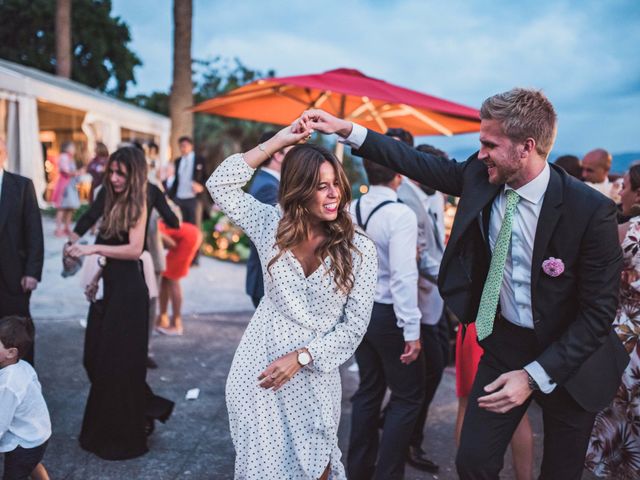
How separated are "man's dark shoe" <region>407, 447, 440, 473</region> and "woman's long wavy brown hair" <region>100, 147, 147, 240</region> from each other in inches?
101

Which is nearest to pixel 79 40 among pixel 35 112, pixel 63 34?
pixel 63 34

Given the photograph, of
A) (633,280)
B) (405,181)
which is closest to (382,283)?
(405,181)

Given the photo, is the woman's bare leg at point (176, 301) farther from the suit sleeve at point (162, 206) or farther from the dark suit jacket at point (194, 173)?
the dark suit jacket at point (194, 173)

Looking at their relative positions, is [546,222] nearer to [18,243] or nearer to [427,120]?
[18,243]

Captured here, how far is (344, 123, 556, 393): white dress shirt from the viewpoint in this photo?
7.49 feet

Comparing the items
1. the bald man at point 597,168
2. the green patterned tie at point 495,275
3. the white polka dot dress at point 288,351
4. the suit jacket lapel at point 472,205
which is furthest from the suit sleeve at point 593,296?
the bald man at point 597,168

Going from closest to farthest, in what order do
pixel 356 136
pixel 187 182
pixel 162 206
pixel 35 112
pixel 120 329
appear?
1. pixel 356 136
2. pixel 120 329
3. pixel 162 206
4. pixel 187 182
5. pixel 35 112

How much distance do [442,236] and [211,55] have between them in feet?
68.3

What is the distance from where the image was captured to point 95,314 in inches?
151

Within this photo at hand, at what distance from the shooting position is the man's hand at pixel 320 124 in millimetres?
2396

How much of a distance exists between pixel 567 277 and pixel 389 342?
4.27ft

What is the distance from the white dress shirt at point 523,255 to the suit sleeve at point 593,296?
66 millimetres

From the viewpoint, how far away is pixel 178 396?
470 cm

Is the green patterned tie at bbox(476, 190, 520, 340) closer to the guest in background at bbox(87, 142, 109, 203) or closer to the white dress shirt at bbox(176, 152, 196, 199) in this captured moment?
the guest in background at bbox(87, 142, 109, 203)
